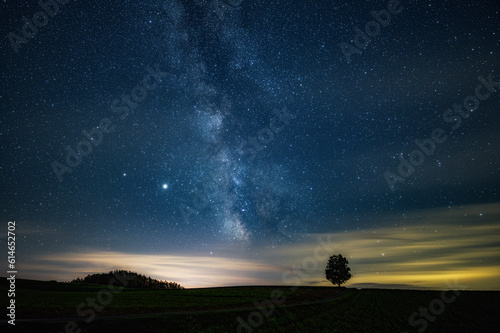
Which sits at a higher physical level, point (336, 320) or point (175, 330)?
point (175, 330)

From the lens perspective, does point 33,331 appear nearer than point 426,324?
Yes

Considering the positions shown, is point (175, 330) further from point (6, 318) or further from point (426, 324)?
point (426, 324)

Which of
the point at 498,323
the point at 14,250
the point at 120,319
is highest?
the point at 14,250

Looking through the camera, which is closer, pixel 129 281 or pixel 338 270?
pixel 338 270

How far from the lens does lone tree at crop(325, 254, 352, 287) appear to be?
76.1 meters

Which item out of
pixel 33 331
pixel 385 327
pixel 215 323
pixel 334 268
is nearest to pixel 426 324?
pixel 385 327

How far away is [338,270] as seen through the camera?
76688mm

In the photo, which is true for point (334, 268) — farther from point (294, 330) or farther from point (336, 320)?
point (294, 330)

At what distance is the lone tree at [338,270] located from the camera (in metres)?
76.1

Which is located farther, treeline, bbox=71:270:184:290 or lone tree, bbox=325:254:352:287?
treeline, bbox=71:270:184:290

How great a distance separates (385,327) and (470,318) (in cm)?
1057

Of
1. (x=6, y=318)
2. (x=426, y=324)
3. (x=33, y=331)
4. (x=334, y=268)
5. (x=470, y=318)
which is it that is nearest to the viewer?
(x=33, y=331)

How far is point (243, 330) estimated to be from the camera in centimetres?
1792

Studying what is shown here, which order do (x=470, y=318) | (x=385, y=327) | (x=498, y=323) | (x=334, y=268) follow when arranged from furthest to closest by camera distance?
(x=334, y=268), (x=470, y=318), (x=498, y=323), (x=385, y=327)
